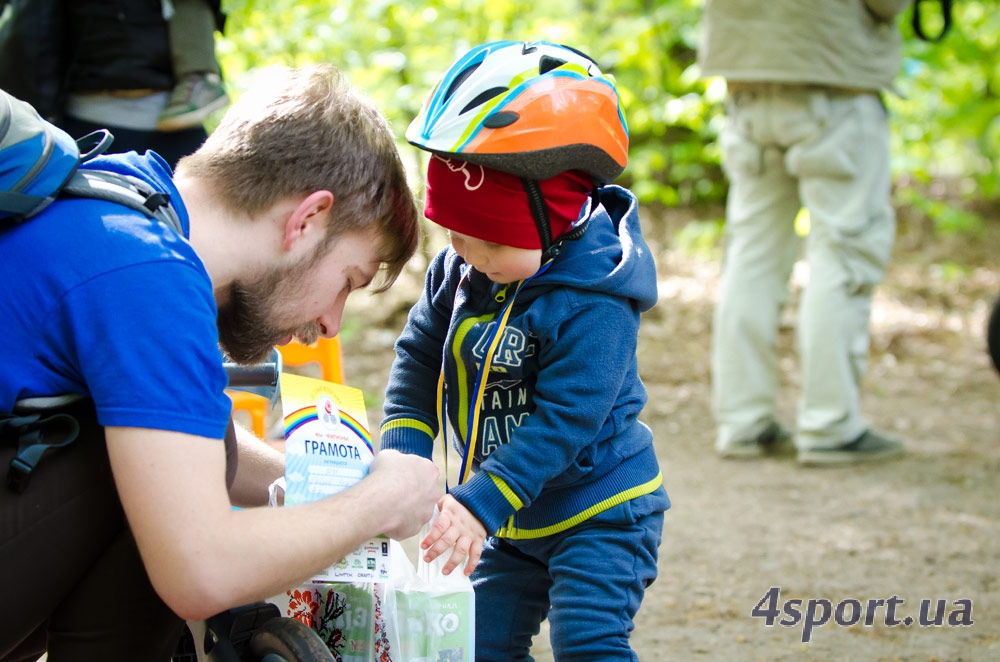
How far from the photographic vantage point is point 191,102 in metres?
3.43

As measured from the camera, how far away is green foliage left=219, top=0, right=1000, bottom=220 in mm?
5938

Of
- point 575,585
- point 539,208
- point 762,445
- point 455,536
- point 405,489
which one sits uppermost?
point 539,208

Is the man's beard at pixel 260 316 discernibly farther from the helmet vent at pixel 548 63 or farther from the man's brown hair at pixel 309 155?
the helmet vent at pixel 548 63

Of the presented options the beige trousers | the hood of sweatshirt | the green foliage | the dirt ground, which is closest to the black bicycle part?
the hood of sweatshirt

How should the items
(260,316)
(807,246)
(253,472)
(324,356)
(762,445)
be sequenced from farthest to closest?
(762,445) → (807,246) → (324,356) → (253,472) → (260,316)

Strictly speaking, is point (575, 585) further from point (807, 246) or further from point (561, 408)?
point (807, 246)

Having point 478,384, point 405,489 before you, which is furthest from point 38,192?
point 478,384

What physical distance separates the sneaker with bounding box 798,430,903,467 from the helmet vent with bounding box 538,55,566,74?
283cm

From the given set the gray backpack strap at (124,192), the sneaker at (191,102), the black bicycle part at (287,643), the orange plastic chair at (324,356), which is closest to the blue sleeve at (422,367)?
the black bicycle part at (287,643)

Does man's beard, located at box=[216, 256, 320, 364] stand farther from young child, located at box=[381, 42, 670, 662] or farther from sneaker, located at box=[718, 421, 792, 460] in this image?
sneaker, located at box=[718, 421, 792, 460]

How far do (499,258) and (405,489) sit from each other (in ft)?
1.52

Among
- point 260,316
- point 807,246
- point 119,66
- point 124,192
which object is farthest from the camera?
point 807,246

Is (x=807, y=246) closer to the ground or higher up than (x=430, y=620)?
closer to the ground

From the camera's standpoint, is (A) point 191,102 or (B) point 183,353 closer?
(B) point 183,353
